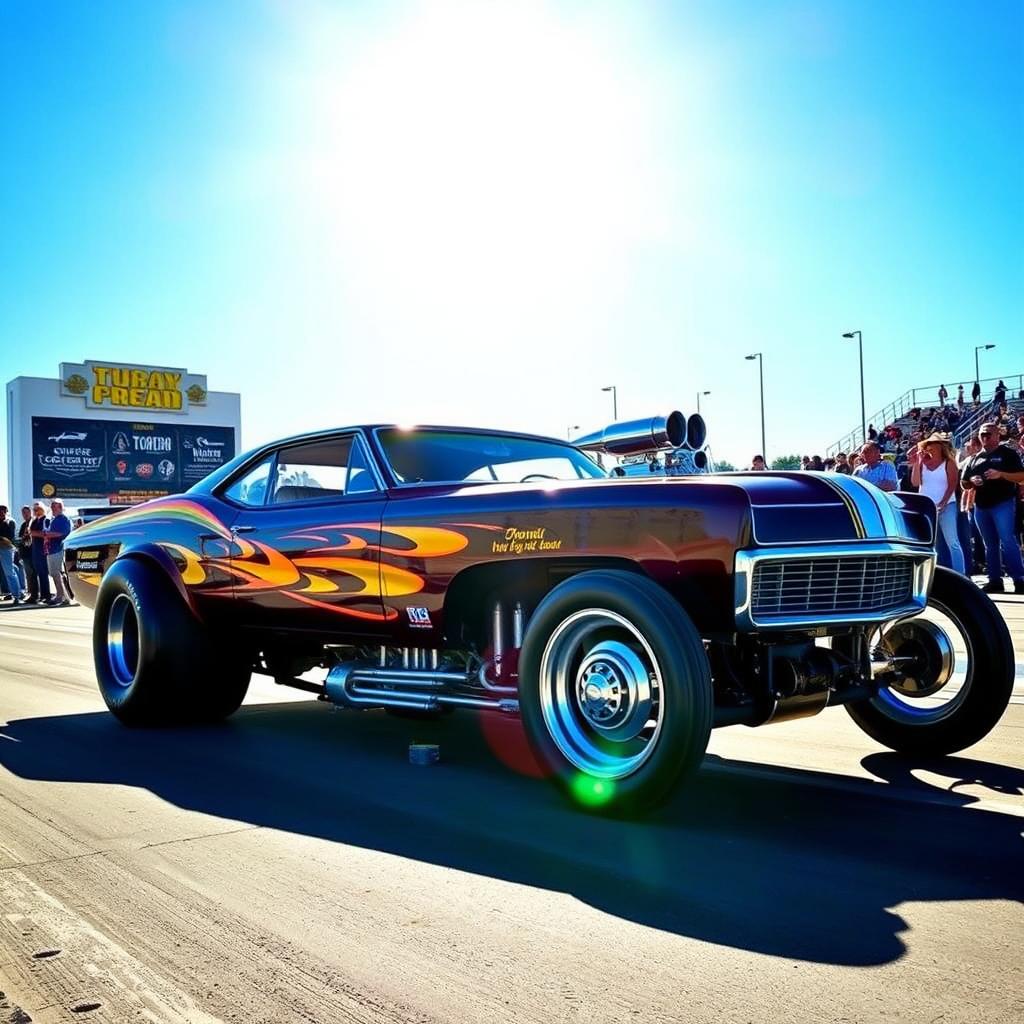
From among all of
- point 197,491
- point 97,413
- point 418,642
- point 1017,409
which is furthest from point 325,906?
point 97,413

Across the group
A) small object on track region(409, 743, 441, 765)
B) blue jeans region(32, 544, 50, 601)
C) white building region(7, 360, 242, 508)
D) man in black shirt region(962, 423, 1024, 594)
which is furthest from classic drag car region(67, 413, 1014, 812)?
white building region(7, 360, 242, 508)

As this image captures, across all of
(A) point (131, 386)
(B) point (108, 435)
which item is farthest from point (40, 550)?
(A) point (131, 386)

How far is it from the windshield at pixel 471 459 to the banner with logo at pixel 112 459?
134ft

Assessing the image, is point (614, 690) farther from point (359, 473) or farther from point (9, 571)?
point (9, 571)

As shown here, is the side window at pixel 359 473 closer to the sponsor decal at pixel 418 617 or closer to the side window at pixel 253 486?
the sponsor decal at pixel 418 617

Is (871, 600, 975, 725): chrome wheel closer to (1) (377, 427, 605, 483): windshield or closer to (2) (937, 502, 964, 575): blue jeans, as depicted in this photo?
(1) (377, 427, 605, 483): windshield

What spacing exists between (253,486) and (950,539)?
25.5ft

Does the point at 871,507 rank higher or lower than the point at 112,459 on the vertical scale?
lower

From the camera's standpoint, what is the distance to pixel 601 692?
362 centimetres

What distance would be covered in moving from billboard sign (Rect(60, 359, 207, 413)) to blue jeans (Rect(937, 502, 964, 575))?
4243cm

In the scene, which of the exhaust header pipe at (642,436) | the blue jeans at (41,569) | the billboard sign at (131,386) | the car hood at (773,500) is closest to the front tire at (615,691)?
the car hood at (773,500)

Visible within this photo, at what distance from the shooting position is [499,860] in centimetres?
313

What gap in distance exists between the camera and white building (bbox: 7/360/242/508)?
4378cm

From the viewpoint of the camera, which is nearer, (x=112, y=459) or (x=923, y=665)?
(x=923, y=665)
